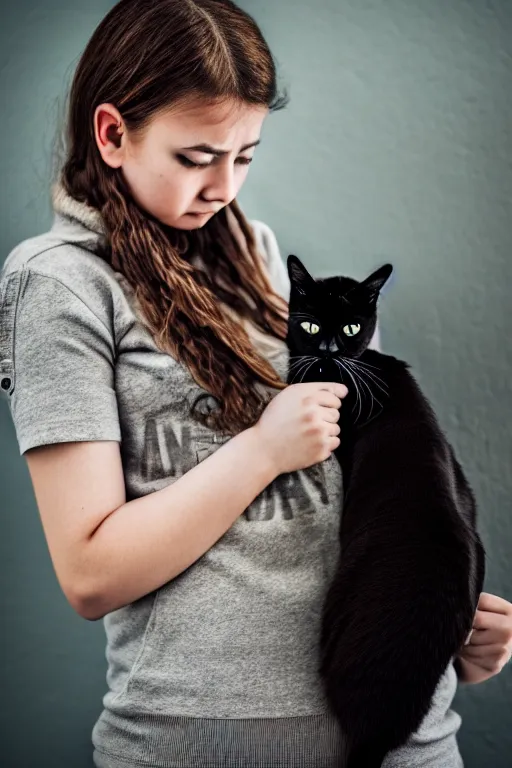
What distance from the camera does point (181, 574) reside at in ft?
2.68

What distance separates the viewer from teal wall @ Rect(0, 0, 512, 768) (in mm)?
1139

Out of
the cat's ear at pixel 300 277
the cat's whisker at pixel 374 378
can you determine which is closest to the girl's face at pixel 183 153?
the cat's ear at pixel 300 277

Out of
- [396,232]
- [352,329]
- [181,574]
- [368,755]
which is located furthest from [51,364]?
[396,232]

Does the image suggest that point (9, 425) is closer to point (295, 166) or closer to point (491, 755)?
point (295, 166)

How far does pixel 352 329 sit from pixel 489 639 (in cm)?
39

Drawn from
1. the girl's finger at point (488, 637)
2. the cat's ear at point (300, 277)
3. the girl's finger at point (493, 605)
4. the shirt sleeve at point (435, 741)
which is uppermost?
the cat's ear at point (300, 277)

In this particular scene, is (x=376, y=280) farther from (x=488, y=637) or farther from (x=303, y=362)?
(x=488, y=637)

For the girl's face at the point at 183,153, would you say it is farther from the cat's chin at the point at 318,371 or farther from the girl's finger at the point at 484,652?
the girl's finger at the point at 484,652

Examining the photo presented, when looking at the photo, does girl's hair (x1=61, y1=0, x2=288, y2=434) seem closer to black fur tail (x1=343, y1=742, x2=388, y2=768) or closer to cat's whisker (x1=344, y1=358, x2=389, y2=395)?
cat's whisker (x1=344, y1=358, x2=389, y2=395)

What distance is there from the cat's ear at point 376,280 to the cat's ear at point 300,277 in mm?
60

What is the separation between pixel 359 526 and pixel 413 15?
74 cm

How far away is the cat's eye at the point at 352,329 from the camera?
0.93 metres

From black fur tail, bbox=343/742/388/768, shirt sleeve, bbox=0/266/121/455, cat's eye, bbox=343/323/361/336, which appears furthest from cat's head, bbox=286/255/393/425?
black fur tail, bbox=343/742/388/768

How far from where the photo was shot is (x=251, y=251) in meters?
1.03
